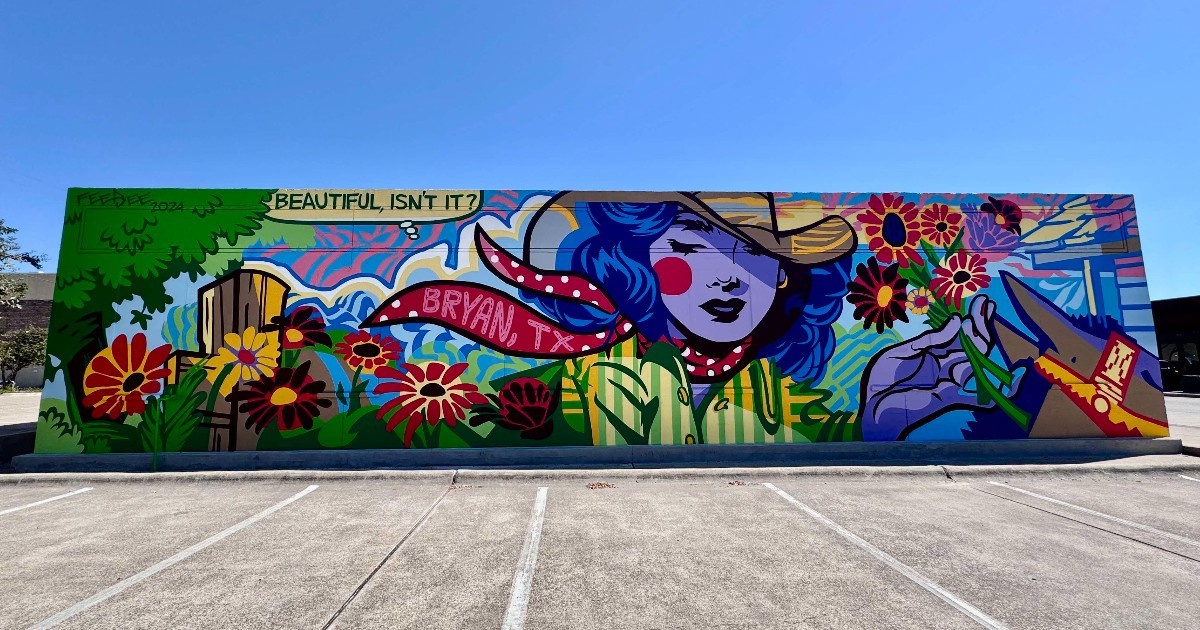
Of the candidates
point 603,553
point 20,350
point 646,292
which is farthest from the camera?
point 20,350

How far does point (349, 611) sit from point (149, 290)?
9.25 metres

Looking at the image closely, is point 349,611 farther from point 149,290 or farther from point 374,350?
point 149,290

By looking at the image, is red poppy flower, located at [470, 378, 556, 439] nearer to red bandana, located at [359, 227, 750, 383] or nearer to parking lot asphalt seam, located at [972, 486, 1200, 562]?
red bandana, located at [359, 227, 750, 383]

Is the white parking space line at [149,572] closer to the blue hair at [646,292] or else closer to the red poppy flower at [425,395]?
the red poppy flower at [425,395]

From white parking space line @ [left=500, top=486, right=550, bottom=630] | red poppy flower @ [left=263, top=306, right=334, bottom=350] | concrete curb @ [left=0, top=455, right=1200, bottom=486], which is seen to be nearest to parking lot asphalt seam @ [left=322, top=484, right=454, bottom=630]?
concrete curb @ [left=0, top=455, right=1200, bottom=486]

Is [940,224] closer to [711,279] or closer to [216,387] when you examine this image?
[711,279]

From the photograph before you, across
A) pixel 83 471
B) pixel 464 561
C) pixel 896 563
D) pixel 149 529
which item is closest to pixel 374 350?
pixel 149 529

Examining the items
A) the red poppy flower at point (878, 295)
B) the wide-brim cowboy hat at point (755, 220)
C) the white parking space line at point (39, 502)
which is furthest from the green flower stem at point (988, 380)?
the white parking space line at point (39, 502)

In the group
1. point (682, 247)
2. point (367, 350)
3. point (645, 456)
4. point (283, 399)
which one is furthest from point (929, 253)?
point (283, 399)

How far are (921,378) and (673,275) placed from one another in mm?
5416

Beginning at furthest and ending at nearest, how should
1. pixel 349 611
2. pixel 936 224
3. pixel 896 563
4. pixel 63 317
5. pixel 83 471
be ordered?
1. pixel 936 224
2. pixel 63 317
3. pixel 83 471
4. pixel 896 563
5. pixel 349 611

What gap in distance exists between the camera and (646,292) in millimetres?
9727

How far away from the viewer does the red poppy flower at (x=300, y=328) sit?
9.41 meters

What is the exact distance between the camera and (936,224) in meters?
10.3
